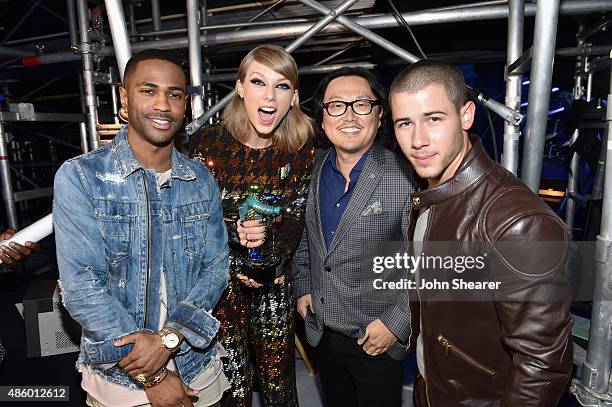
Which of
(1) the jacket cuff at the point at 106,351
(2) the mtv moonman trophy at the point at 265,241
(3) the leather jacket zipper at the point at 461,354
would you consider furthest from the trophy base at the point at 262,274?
(3) the leather jacket zipper at the point at 461,354

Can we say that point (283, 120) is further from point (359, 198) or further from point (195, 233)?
point (195, 233)

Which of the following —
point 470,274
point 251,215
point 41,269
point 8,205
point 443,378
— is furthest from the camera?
point 41,269

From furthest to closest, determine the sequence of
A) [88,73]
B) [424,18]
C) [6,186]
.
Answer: [6,186] → [88,73] → [424,18]

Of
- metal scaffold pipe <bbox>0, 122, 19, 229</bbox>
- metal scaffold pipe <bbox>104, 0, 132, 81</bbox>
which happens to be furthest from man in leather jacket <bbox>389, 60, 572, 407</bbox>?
metal scaffold pipe <bbox>0, 122, 19, 229</bbox>

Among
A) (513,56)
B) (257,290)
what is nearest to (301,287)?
(257,290)

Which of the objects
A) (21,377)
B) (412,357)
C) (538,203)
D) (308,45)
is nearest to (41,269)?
(21,377)

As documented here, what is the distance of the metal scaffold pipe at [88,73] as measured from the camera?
3178 mm

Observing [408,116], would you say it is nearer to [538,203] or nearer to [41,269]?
[538,203]

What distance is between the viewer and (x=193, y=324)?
1702 millimetres

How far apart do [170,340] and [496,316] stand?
1254mm

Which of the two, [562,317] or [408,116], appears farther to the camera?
[408,116]

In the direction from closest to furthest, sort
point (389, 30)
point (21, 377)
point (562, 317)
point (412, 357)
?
1. point (562, 317)
2. point (21, 377)
3. point (412, 357)
4. point (389, 30)

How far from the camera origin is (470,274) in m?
1.34

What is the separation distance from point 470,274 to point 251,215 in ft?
3.43
